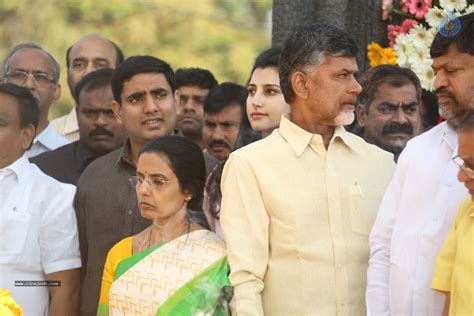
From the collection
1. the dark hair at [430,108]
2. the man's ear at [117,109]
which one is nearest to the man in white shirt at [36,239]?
the man's ear at [117,109]

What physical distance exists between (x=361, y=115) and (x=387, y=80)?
221 mm

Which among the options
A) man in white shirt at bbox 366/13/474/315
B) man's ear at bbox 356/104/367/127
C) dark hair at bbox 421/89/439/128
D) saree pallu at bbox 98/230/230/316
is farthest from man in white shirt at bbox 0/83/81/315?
dark hair at bbox 421/89/439/128

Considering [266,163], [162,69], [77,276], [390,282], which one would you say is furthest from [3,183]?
[390,282]

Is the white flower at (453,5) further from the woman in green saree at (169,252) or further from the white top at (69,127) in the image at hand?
the white top at (69,127)

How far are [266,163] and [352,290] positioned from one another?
22.5 inches

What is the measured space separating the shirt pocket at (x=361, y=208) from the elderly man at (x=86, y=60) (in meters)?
3.40

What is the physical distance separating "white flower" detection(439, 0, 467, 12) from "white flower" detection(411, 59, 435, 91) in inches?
12.7

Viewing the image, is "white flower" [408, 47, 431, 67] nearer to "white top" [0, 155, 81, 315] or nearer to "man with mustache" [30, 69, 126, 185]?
"man with mustache" [30, 69, 126, 185]

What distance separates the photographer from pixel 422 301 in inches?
174

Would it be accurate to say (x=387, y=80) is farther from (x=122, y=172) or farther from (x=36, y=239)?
(x=36, y=239)

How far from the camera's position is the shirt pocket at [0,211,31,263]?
5498 millimetres

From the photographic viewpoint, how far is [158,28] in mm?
9078

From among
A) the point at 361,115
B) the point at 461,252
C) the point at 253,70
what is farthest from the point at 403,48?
the point at 461,252

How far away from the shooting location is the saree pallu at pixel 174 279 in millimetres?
4719
